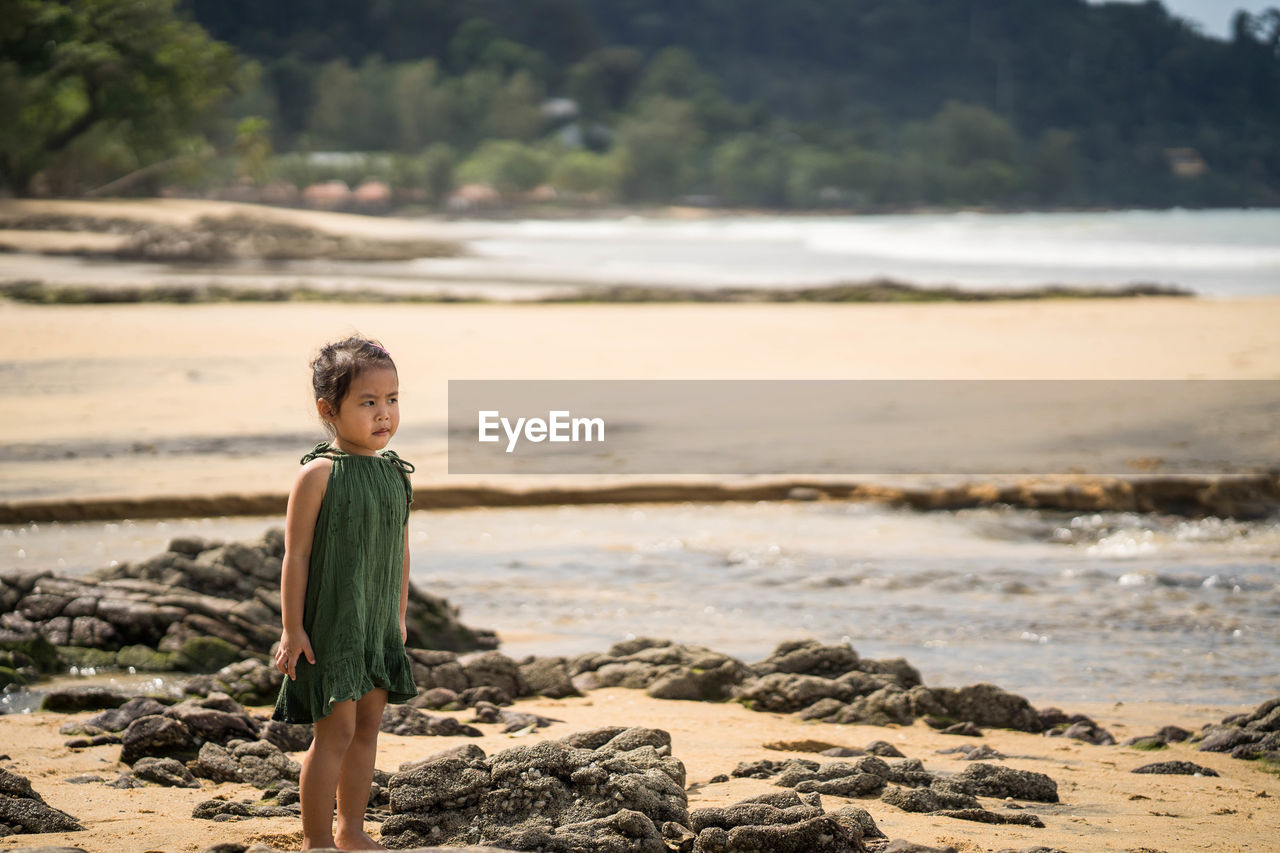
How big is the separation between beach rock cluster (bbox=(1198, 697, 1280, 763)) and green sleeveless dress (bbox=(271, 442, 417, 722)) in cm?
325

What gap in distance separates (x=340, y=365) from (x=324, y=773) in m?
0.91

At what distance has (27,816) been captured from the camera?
3.59 m

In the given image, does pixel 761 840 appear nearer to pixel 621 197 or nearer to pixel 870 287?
pixel 870 287

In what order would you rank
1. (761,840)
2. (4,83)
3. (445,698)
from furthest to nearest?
1. (4,83)
2. (445,698)
3. (761,840)

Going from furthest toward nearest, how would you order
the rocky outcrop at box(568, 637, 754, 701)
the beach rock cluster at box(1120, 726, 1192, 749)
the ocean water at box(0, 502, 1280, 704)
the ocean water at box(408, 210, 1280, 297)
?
the ocean water at box(408, 210, 1280, 297), the ocean water at box(0, 502, 1280, 704), the rocky outcrop at box(568, 637, 754, 701), the beach rock cluster at box(1120, 726, 1192, 749)

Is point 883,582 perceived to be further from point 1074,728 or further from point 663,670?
point 1074,728

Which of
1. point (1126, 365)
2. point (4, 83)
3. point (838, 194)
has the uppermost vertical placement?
point (838, 194)

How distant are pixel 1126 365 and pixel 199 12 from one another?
108661 millimetres

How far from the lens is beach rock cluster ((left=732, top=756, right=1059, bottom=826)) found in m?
4.09

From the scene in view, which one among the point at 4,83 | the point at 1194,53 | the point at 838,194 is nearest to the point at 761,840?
the point at 4,83

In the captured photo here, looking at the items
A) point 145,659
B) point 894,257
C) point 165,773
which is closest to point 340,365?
point 165,773

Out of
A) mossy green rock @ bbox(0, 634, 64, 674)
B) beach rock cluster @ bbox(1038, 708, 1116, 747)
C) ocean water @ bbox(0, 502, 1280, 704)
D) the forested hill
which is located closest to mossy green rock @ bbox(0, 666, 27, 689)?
mossy green rock @ bbox(0, 634, 64, 674)

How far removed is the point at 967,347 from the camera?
2027 centimetres

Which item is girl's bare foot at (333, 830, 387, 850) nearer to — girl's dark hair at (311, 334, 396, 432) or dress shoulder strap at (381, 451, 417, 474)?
dress shoulder strap at (381, 451, 417, 474)
